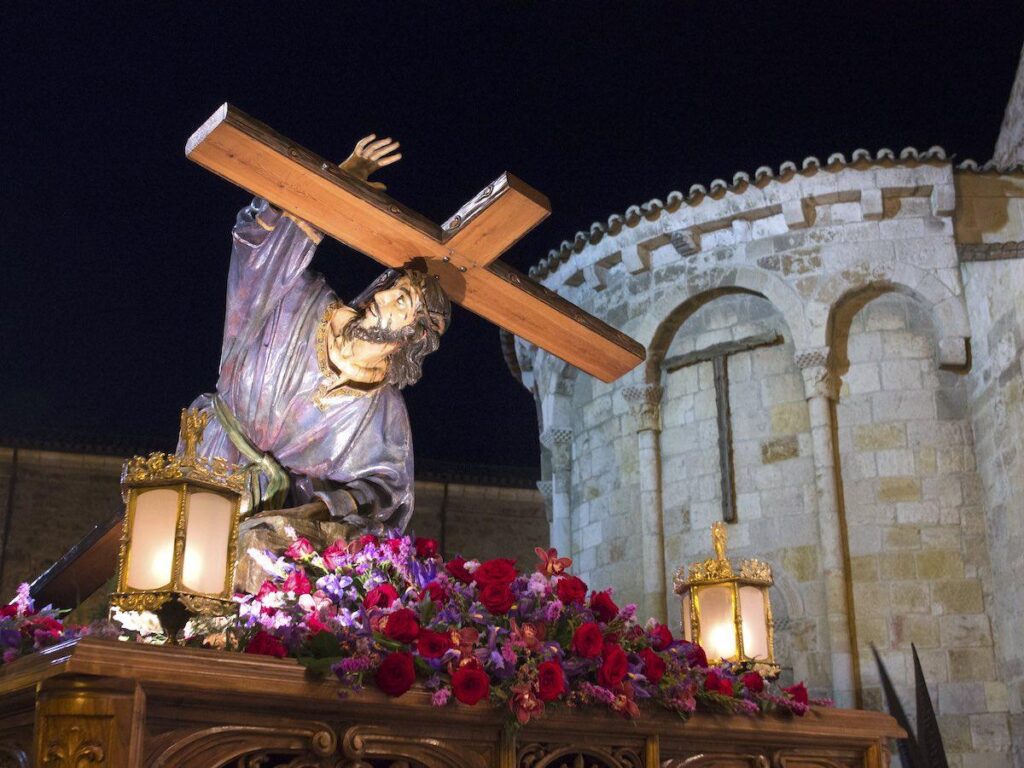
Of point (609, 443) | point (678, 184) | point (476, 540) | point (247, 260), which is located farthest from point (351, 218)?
point (476, 540)

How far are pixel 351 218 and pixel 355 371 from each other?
22.4 inches

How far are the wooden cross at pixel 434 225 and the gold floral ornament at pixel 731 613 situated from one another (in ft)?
3.62

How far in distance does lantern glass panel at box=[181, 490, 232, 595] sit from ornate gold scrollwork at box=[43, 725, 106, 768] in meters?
0.55

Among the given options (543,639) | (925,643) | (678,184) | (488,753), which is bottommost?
(488,753)

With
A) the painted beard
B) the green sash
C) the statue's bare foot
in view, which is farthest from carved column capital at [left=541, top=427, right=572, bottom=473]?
the statue's bare foot

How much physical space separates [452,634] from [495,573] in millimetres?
341

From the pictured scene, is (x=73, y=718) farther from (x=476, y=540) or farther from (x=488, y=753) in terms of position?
(x=476, y=540)

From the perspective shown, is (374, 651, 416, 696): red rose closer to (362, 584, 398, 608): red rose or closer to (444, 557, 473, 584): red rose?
(362, 584, 398, 608): red rose

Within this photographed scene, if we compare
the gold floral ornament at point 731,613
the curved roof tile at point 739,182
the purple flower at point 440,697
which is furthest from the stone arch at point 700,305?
the purple flower at point 440,697

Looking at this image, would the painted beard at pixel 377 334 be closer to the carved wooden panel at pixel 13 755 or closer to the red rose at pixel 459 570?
the red rose at pixel 459 570

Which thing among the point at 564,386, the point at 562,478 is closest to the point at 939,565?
Result: the point at 562,478

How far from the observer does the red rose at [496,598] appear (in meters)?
3.04

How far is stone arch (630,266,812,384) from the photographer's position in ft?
37.2

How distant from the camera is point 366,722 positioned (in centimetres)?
266
